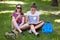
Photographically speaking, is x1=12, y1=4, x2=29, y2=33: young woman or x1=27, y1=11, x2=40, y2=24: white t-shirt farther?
x1=27, y1=11, x2=40, y2=24: white t-shirt

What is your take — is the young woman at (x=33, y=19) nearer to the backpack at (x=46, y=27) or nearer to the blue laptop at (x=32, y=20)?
the blue laptop at (x=32, y=20)

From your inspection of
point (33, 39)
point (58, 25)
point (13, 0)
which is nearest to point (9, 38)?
point (33, 39)

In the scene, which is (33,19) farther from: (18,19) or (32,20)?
(18,19)

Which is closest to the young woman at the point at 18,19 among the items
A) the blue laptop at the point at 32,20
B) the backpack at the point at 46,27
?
the blue laptop at the point at 32,20

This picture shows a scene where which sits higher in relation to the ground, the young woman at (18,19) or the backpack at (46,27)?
the young woman at (18,19)

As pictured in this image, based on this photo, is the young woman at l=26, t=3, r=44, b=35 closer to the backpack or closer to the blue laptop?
the blue laptop

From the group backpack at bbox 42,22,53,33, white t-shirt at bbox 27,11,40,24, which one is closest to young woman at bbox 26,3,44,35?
white t-shirt at bbox 27,11,40,24

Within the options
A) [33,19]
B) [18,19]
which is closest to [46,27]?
[33,19]

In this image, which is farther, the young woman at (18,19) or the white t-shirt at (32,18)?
the white t-shirt at (32,18)

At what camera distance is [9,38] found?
7066 millimetres

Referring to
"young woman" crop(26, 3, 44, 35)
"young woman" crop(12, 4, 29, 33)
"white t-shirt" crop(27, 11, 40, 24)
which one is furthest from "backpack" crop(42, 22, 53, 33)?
"young woman" crop(12, 4, 29, 33)

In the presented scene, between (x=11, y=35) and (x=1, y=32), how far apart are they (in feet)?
2.94

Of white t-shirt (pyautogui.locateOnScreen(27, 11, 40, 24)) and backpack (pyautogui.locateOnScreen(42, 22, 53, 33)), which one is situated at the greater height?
white t-shirt (pyautogui.locateOnScreen(27, 11, 40, 24))

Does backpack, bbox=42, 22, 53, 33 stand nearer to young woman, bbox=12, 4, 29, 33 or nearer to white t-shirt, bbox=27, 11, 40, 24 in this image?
white t-shirt, bbox=27, 11, 40, 24
